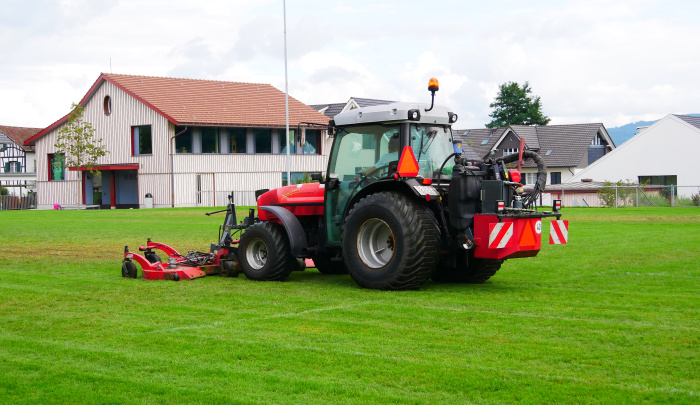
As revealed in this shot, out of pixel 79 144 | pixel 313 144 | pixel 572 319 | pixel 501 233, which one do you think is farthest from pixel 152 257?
pixel 313 144

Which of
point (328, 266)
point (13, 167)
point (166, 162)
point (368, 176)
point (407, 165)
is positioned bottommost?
point (328, 266)

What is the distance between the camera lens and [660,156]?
60.3m

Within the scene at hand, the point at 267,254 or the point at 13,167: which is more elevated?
the point at 13,167

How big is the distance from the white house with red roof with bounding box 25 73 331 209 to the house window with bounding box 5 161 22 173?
3711cm

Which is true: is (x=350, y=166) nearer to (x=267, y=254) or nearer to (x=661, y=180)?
(x=267, y=254)

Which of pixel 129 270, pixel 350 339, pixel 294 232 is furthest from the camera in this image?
pixel 129 270

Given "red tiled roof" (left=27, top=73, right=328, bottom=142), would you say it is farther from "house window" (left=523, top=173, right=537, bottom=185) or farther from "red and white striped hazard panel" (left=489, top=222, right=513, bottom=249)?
"red and white striped hazard panel" (left=489, top=222, right=513, bottom=249)

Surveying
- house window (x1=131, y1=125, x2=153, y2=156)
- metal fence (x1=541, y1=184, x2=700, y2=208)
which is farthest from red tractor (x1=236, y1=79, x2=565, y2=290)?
house window (x1=131, y1=125, x2=153, y2=156)

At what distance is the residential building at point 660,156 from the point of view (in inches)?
2325

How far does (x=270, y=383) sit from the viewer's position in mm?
5969

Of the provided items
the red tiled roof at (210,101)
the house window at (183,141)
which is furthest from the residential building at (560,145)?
the house window at (183,141)

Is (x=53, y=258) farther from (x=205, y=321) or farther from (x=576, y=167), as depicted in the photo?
(x=576, y=167)

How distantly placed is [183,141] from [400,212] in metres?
43.1

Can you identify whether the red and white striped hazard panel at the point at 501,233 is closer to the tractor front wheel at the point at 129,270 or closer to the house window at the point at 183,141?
the tractor front wheel at the point at 129,270
